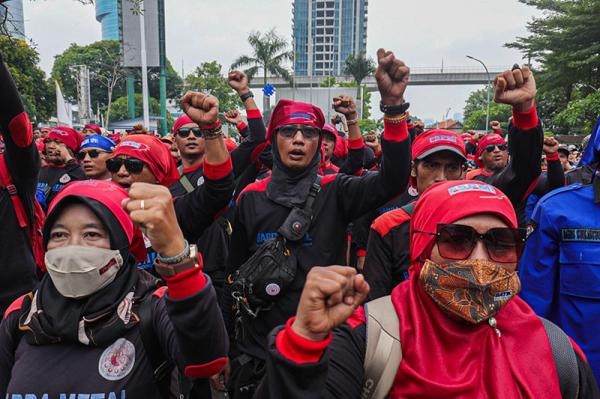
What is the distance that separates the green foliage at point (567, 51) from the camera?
23531 millimetres

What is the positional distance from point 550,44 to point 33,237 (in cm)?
2971

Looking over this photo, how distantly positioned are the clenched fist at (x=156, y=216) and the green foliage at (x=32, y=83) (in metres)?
25.9

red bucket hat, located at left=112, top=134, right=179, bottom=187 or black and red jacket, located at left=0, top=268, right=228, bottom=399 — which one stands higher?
red bucket hat, located at left=112, top=134, right=179, bottom=187

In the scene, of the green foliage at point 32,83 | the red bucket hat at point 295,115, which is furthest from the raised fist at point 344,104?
the green foliage at point 32,83

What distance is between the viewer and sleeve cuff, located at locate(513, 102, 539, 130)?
2.40 metres

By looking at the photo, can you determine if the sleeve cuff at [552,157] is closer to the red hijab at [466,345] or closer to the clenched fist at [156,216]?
the red hijab at [466,345]

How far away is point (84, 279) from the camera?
183 cm

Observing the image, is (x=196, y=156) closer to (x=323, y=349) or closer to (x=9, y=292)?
(x=9, y=292)

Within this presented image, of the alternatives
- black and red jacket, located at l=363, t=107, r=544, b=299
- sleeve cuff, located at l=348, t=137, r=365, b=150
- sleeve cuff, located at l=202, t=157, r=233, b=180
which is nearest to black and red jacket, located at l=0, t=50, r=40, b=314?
sleeve cuff, located at l=202, t=157, r=233, b=180

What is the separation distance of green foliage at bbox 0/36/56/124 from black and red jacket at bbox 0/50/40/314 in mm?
24185

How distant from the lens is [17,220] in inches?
111

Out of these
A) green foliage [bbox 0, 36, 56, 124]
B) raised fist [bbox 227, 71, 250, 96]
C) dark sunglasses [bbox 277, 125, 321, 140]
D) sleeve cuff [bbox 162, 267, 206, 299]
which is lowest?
sleeve cuff [bbox 162, 267, 206, 299]

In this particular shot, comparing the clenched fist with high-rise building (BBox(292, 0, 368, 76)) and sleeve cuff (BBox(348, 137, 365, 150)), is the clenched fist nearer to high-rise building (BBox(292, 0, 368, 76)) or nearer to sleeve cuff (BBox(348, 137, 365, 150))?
sleeve cuff (BBox(348, 137, 365, 150))

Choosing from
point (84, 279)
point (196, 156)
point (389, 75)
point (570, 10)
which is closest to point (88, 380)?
point (84, 279)
